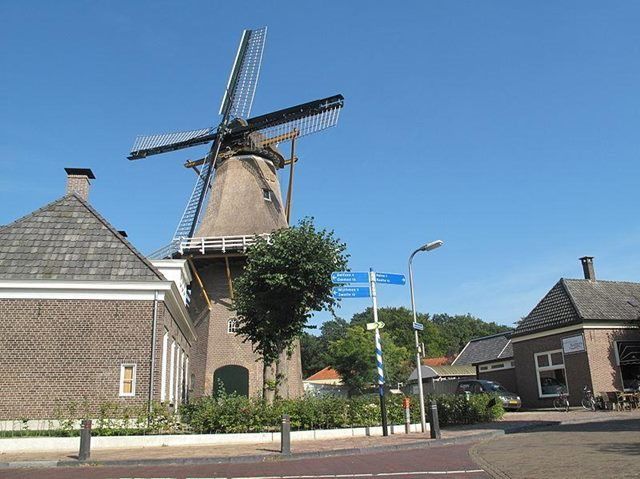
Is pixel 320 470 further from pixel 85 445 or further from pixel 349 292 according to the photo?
pixel 349 292

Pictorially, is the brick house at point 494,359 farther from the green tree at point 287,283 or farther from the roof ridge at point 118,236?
the roof ridge at point 118,236

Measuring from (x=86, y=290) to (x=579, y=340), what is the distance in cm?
2095

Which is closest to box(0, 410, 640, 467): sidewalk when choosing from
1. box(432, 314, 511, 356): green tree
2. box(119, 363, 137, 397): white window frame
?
box(119, 363, 137, 397): white window frame

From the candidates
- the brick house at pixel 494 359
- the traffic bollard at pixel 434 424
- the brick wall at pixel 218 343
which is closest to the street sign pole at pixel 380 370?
the traffic bollard at pixel 434 424

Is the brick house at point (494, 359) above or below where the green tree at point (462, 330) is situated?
below

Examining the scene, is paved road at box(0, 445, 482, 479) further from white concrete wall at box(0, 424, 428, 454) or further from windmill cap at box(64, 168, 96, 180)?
windmill cap at box(64, 168, 96, 180)

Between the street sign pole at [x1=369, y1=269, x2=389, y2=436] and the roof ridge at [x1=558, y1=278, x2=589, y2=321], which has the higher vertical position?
the roof ridge at [x1=558, y1=278, x2=589, y2=321]

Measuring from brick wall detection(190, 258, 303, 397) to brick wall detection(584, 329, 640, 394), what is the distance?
14.0 m

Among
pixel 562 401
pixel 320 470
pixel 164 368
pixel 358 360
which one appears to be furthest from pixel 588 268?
pixel 358 360

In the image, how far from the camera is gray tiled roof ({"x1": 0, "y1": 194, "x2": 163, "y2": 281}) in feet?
56.0

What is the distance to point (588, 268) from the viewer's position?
96.7 ft

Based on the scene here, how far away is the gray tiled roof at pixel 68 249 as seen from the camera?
17.1 meters

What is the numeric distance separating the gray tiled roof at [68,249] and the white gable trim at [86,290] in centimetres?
24

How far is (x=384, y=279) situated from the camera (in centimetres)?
1709
